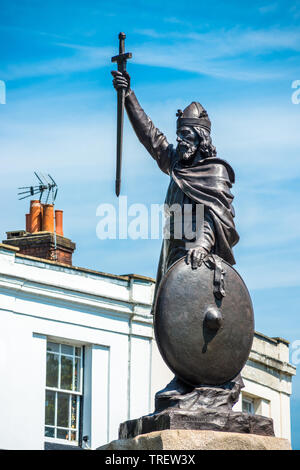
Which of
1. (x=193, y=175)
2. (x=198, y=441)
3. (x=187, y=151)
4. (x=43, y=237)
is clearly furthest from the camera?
(x=43, y=237)

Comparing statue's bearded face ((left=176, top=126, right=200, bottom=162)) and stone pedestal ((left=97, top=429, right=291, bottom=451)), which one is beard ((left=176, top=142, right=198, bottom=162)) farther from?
stone pedestal ((left=97, top=429, right=291, bottom=451))

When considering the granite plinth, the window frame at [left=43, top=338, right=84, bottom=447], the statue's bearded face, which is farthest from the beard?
the window frame at [left=43, top=338, right=84, bottom=447]

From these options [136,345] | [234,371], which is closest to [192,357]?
[234,371]

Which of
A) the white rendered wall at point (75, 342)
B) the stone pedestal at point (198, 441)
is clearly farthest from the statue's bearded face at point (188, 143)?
the white rendered wall at point (75, 342)

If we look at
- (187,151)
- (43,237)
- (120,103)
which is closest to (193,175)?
(187,151)

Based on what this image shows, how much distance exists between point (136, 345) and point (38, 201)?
16.8 feet

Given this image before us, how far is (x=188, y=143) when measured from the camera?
13.4 m

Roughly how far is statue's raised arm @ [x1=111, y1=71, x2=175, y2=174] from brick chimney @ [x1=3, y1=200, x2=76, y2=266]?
727 inches

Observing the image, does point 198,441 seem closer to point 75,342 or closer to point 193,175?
point 193,175

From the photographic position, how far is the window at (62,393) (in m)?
28.8

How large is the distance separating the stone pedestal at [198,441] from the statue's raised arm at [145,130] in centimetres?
302

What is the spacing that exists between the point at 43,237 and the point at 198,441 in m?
21.0

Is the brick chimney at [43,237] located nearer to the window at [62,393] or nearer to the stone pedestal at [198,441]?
the window at [62,393]
